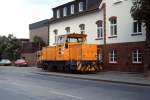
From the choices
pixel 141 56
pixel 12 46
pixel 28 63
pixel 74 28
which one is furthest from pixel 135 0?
pixel 12 46

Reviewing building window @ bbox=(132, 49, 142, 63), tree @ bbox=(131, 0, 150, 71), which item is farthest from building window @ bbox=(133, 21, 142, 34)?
tree @ bbox=(131, 0, 150, 71)

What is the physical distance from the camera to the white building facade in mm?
35875

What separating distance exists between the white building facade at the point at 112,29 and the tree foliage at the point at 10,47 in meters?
27.7

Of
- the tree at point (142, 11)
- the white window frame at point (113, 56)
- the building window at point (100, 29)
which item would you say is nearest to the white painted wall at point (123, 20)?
the white window frame at point (113, 56)

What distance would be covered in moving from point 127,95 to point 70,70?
64.2 ft

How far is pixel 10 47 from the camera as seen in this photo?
73188mm

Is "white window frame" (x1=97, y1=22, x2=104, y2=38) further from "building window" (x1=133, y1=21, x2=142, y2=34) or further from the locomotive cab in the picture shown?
"building window" (x1=133, y1=21, x2=142, y2=34)

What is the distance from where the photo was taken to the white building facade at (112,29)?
3588 centimetres

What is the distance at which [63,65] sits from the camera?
1484 inches

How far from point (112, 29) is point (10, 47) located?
3750 cm

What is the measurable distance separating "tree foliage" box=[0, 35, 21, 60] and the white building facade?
1090 inches

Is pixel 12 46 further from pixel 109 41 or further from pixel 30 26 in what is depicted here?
pixel 109 41

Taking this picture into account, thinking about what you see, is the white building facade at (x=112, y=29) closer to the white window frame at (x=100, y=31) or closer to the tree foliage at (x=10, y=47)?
the white window frame at (x=100, y=31)

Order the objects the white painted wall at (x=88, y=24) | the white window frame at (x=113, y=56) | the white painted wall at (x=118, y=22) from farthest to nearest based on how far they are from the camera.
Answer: the white painted wall at (x=88, y=24) < the white window frame at (x=113, y=56) < the white painted wall at (x=118, y=22)
